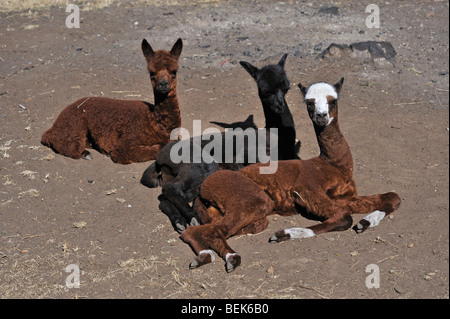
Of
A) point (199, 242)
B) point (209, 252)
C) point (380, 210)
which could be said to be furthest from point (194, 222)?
point (380, 210)

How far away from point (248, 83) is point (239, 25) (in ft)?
10.2

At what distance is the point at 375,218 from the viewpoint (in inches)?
237

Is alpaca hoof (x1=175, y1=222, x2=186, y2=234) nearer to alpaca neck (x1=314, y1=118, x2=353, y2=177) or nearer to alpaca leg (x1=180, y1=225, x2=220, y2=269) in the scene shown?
alpaca leg (x1=180, y1=225, x2=220, y2=269)

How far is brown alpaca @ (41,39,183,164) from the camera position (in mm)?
7719

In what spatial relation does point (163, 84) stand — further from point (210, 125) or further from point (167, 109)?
point (210, 125)

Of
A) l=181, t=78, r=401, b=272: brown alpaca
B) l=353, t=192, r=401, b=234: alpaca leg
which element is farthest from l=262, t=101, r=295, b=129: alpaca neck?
l=353, t=192, r=401, b=234: alpaca leg

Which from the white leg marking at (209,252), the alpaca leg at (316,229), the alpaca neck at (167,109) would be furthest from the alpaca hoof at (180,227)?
the alpaca neck at (167,109)

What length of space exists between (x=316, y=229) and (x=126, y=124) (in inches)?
131

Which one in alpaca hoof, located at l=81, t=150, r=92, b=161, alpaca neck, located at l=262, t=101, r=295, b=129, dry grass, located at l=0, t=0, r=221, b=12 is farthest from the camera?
dry grass, located at l=0, t=0, r=221, b=12

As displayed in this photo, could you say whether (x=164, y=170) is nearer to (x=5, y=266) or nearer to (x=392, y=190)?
(x=5, y=266)

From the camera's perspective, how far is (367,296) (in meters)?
4.94

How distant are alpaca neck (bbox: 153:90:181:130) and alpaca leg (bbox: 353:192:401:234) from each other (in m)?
3.03

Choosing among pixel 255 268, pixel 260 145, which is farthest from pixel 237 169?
pixel 255 268

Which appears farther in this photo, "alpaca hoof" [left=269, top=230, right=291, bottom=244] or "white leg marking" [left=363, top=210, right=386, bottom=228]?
"white leg marking" [left=363, top=210, right=386, bottom=228]
